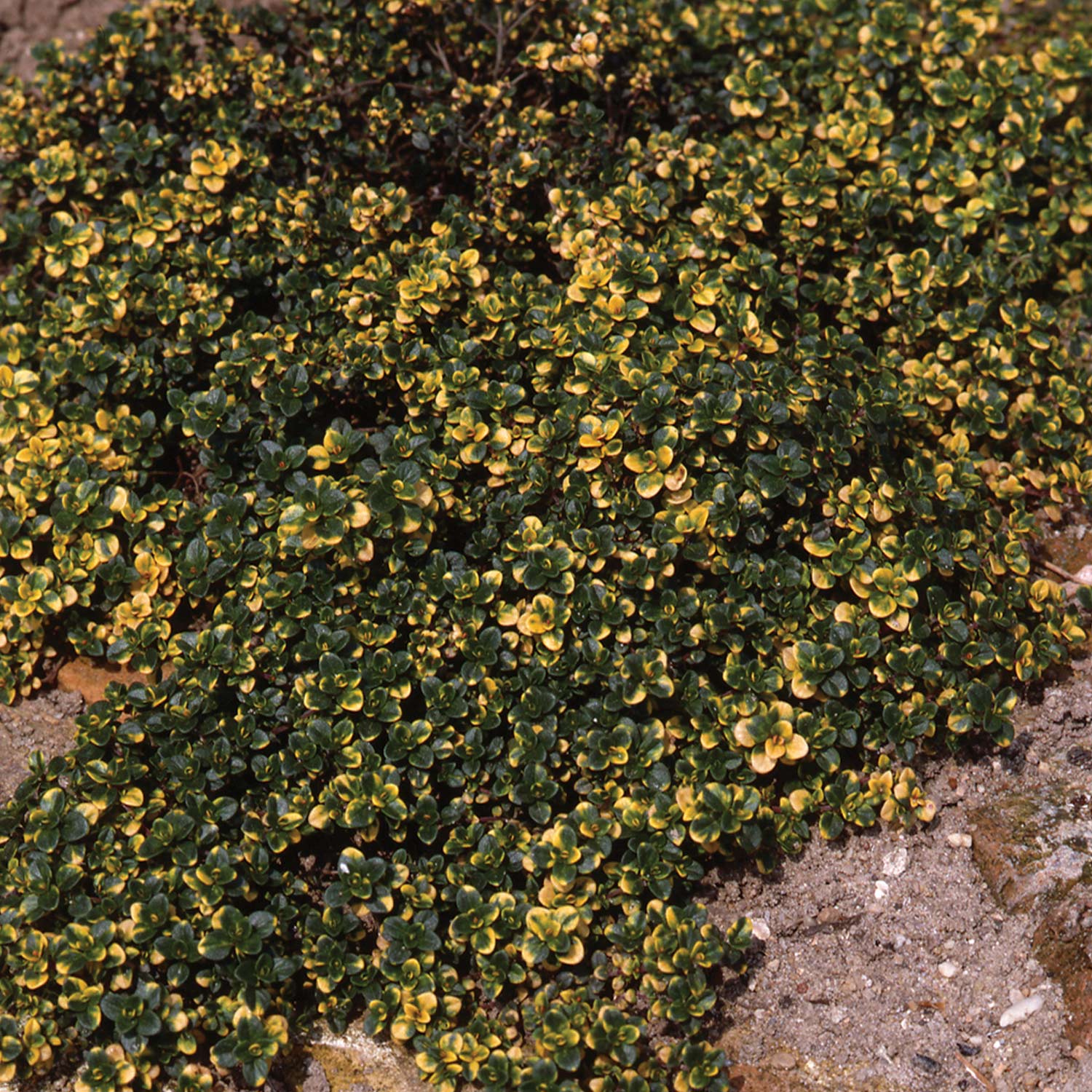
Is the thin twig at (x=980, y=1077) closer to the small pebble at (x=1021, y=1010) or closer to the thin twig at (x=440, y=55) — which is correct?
the small pebble at (x=1021, y=1010)

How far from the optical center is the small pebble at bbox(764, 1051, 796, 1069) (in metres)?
2.88

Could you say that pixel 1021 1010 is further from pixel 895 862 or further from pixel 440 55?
pixel 440 55

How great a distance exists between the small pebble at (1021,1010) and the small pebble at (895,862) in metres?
0.41

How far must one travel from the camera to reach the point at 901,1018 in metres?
2.93

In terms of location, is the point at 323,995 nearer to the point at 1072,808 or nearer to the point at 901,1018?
the point at 901,1018

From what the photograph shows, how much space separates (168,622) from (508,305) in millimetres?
1385

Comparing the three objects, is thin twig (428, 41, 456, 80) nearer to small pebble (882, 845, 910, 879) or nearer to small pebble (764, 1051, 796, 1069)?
small pebble (882, 845, 910, 879)

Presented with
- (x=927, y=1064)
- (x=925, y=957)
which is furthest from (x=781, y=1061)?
(x=925, y=957)

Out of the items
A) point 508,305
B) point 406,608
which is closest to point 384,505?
point 406,608

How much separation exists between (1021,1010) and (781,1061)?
620 mm

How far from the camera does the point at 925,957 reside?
300cm

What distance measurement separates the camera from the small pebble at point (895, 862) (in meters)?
3.10

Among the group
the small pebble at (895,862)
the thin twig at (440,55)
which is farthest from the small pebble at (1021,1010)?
the thin twig at (440,55)

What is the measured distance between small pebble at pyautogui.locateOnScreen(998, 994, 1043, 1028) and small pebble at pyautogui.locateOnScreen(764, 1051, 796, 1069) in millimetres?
534
